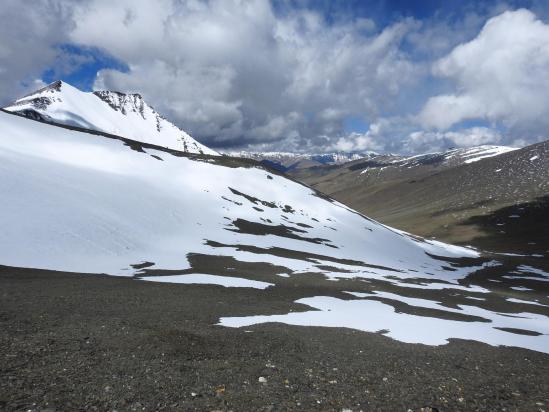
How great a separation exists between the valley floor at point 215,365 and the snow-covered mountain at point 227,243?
11.9 ft

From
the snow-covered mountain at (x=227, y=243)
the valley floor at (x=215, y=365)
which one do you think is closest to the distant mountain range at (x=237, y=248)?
the snow-covered mountain at (x=227, y=243)

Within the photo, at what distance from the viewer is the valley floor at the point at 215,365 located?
38.9ft

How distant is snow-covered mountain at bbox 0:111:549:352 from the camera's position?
116 ft

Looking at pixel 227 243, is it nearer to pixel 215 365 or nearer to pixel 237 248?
pixel 237 248

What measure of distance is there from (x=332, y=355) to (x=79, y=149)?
108 m

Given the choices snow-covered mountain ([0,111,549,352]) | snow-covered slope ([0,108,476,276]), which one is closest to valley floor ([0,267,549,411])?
snow-covered mountain ([0,111,549,352])

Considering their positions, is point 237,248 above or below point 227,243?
below

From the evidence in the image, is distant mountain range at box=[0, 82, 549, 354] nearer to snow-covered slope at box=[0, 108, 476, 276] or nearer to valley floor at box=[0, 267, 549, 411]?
snow-covered slope at box=[0, 108, 476, 276]

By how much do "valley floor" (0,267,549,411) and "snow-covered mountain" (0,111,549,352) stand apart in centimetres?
364

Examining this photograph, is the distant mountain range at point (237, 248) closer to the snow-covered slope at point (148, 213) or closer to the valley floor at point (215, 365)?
the snow-covered slope at point (148, 213)

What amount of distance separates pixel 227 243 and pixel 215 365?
51.0 m

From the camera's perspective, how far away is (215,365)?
595 inches

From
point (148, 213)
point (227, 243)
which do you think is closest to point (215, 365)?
point (227, 243)

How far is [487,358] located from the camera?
70.9 ft
